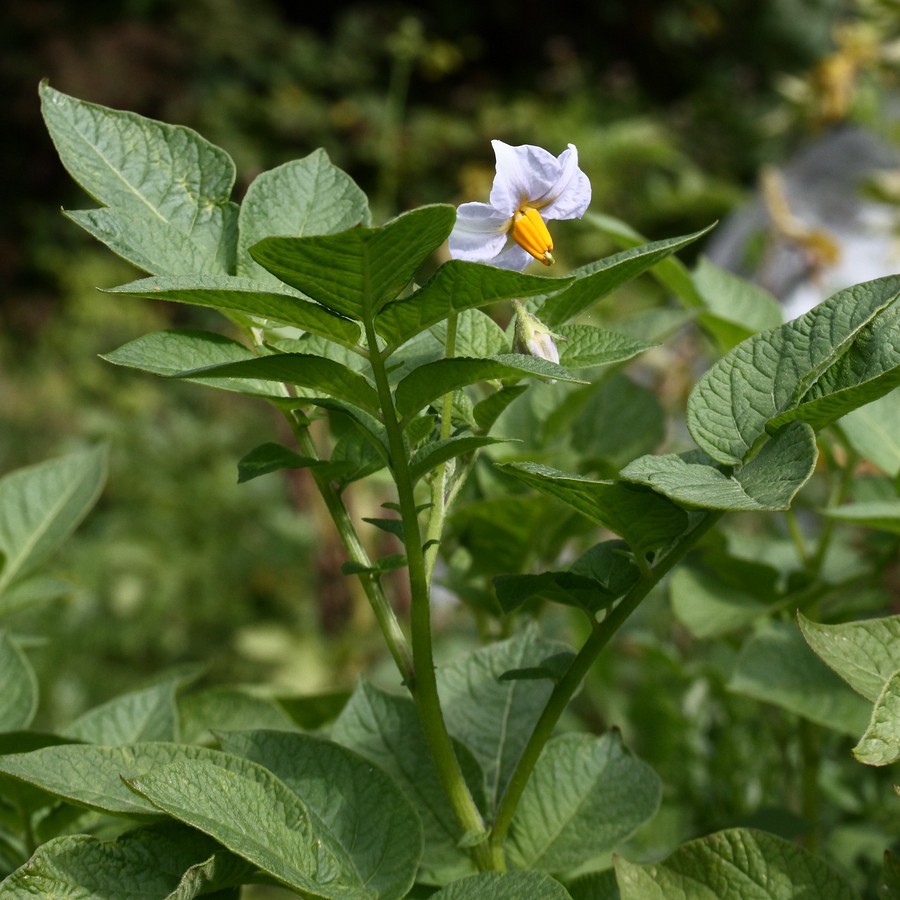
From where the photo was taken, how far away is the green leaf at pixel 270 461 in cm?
44

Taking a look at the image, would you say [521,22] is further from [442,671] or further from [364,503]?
[442,671]

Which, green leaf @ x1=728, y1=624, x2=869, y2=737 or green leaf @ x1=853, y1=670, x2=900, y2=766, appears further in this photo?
green leaf @ x1=728, y1=624, x2=869, y2=737

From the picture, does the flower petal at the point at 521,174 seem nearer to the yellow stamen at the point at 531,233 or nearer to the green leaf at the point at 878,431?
→ the yellow stamen at the point at 531,233

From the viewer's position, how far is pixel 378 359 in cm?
38

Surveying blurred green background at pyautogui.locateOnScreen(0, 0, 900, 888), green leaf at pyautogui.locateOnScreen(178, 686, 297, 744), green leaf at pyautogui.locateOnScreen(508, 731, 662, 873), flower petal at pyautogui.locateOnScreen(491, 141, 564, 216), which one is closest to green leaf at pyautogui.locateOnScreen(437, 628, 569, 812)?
green leaf at pyautogui.locateOnScreen(508, 731, 662, 873)

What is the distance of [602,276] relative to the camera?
0.40 m

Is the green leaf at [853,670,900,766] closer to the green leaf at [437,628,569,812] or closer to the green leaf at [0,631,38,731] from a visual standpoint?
the green leaf at [437,628,569,812]

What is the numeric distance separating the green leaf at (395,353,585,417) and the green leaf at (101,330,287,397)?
53mm

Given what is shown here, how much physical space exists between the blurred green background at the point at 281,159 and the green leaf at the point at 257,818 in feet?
2.43

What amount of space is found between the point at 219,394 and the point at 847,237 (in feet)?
6.73

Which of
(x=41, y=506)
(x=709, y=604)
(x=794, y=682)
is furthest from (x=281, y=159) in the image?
(x=794, y=682)

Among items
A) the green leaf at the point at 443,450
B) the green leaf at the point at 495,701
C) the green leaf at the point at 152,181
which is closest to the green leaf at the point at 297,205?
the green leaf at the point at 152,181

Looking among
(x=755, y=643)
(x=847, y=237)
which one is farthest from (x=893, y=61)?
(x=755, y=643)

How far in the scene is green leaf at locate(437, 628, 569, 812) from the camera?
54cm
